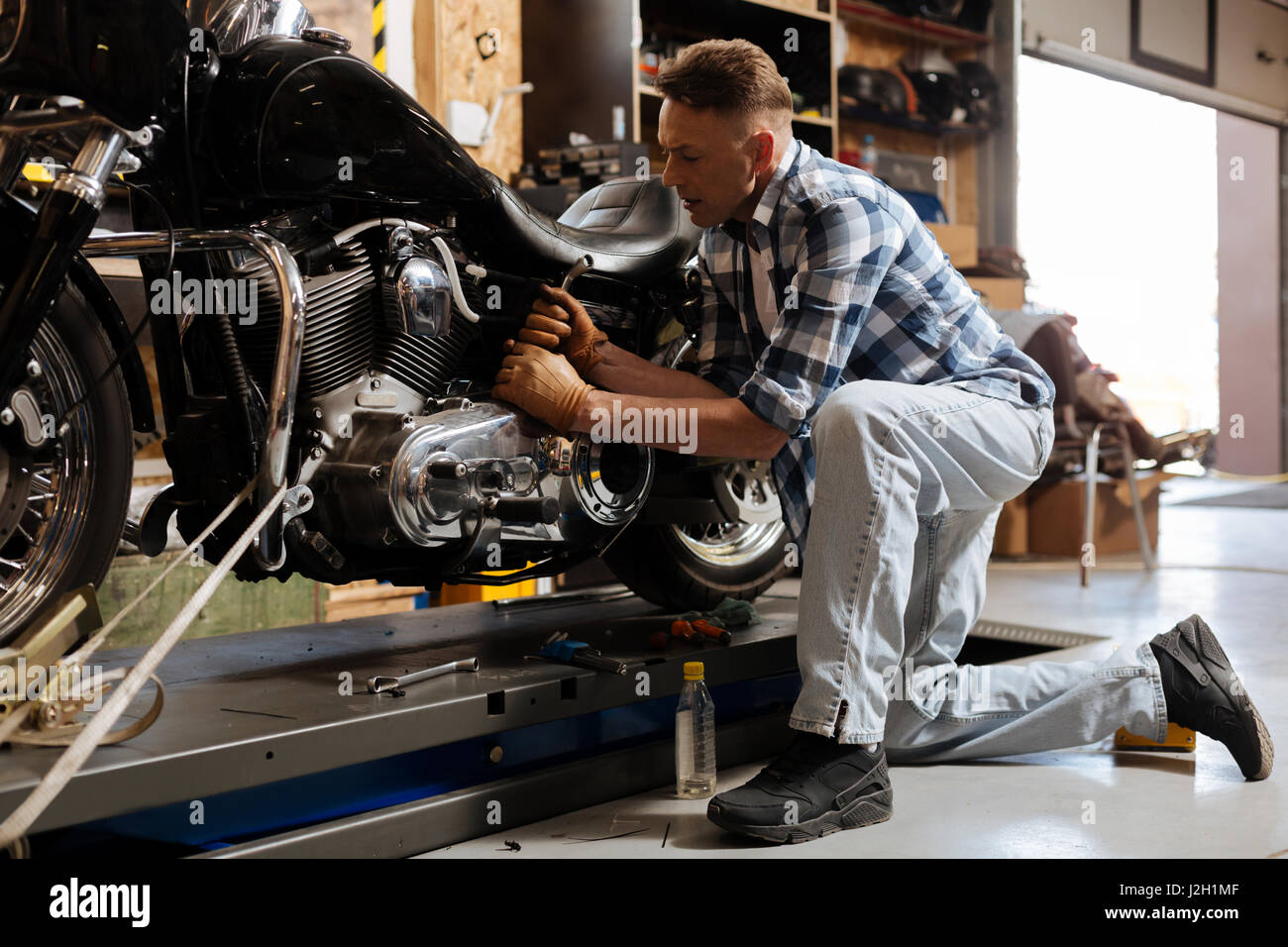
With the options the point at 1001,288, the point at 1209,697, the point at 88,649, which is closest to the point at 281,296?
the point at 88,649

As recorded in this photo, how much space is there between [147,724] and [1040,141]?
6075mm

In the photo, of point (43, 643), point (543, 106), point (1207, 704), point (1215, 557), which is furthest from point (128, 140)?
point (1215, 557)

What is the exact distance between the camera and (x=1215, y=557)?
4.67 m

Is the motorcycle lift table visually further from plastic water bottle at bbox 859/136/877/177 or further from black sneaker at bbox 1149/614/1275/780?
plastic water bottle at bbox 859/136/877/177

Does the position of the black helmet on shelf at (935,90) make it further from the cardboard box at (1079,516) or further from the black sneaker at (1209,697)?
the black sneaker at (1209,697)

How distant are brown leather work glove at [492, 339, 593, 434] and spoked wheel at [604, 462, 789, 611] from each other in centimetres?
51

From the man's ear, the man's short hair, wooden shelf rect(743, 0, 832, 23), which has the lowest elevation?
the man's ear

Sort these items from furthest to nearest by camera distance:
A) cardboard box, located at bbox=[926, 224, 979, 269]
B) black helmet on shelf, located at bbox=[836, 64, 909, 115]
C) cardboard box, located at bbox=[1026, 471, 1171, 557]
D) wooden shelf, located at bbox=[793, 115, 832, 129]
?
black helmet on shelf, located at bbox=[836, 64, 909, 115] → cardboard box, located at bbox=[926, 224, 979, 269] → cardboard box, located at bbox=[1026, 471, 1171, 557] → wooden shelf, located at bbox=[793, 115, 832, 129]

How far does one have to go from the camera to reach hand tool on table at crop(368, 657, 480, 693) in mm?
1688

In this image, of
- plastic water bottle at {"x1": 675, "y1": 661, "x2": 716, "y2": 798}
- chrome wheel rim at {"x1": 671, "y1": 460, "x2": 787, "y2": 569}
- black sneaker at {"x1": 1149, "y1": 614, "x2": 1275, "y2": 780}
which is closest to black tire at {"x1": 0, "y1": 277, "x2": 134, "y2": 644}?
plastic water bottle at {"x1": 675, "y1": 661, "x2": 716, "y2": 798}

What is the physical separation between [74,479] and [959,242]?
13.3ft

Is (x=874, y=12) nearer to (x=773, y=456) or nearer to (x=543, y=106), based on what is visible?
(x=543, y=106)

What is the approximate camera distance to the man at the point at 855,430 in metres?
1.69

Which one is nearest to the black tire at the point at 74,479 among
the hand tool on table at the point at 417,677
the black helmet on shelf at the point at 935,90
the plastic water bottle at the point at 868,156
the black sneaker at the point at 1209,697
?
the hand tool on table at the point at 417,677
